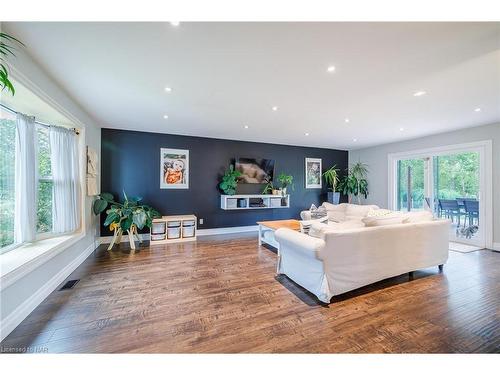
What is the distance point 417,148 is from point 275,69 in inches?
202

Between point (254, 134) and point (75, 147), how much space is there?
11.5 feet

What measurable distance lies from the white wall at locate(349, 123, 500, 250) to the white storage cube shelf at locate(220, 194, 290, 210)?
2.89 meters

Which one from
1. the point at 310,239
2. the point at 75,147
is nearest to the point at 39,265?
the point at 75,147

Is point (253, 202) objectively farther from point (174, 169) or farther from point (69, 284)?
point (69, 284)

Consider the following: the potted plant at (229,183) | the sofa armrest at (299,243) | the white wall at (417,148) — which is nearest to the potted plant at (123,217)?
the potted plant at (229,183)

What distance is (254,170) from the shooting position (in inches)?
233

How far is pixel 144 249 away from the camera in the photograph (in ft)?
13.6

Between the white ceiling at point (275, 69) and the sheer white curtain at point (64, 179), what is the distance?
636 mm

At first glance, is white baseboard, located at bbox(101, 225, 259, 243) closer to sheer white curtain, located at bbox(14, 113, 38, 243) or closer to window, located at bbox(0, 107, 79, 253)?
window, located at bbox(0, 107, 79, 253)

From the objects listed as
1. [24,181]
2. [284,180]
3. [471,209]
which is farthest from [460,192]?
[24,181]

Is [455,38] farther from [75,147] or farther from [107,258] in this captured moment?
[107,258]

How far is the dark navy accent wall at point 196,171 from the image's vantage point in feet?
15.5

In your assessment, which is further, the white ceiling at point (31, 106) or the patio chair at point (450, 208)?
the patio chair at point (450, 208)

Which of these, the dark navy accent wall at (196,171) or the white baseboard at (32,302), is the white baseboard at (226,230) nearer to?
the dark navy accent wall at (196,171)
